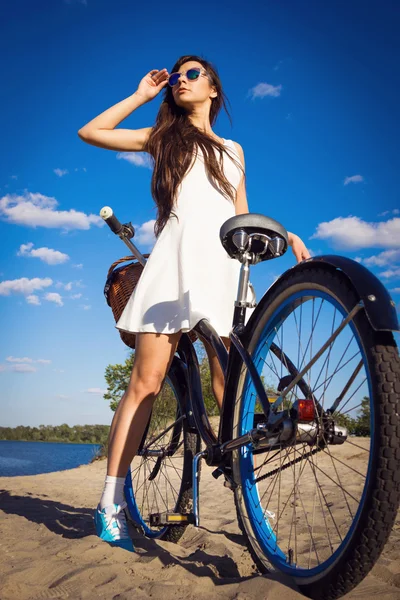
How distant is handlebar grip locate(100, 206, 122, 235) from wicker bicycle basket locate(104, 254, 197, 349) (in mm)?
189

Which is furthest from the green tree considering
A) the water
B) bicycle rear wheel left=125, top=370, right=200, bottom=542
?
bicycle rear wheel left=125, top=370, right=200, bottom=542

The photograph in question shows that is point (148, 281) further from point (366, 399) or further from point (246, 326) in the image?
point (366, 399)

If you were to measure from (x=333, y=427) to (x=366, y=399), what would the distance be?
0.65 ft

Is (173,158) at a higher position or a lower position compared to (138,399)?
higher

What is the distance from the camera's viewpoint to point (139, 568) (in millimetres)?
1779

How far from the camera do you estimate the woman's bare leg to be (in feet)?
7.52

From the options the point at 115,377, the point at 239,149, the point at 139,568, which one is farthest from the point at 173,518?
the point at 115,377

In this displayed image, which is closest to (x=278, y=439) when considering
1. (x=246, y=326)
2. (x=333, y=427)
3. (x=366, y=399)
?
(x=333, y=427)

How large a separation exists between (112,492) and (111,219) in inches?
58.3

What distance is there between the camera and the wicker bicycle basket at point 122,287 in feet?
9.00

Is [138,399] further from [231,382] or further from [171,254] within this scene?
[171,254]

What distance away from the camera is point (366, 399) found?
1420 millimetres

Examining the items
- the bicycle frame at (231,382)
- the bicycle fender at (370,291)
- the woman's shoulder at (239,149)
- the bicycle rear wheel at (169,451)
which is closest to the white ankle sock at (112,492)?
the bicycle rear wheel at (169,451)

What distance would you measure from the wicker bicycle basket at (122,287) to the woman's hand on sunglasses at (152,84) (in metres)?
0.92
